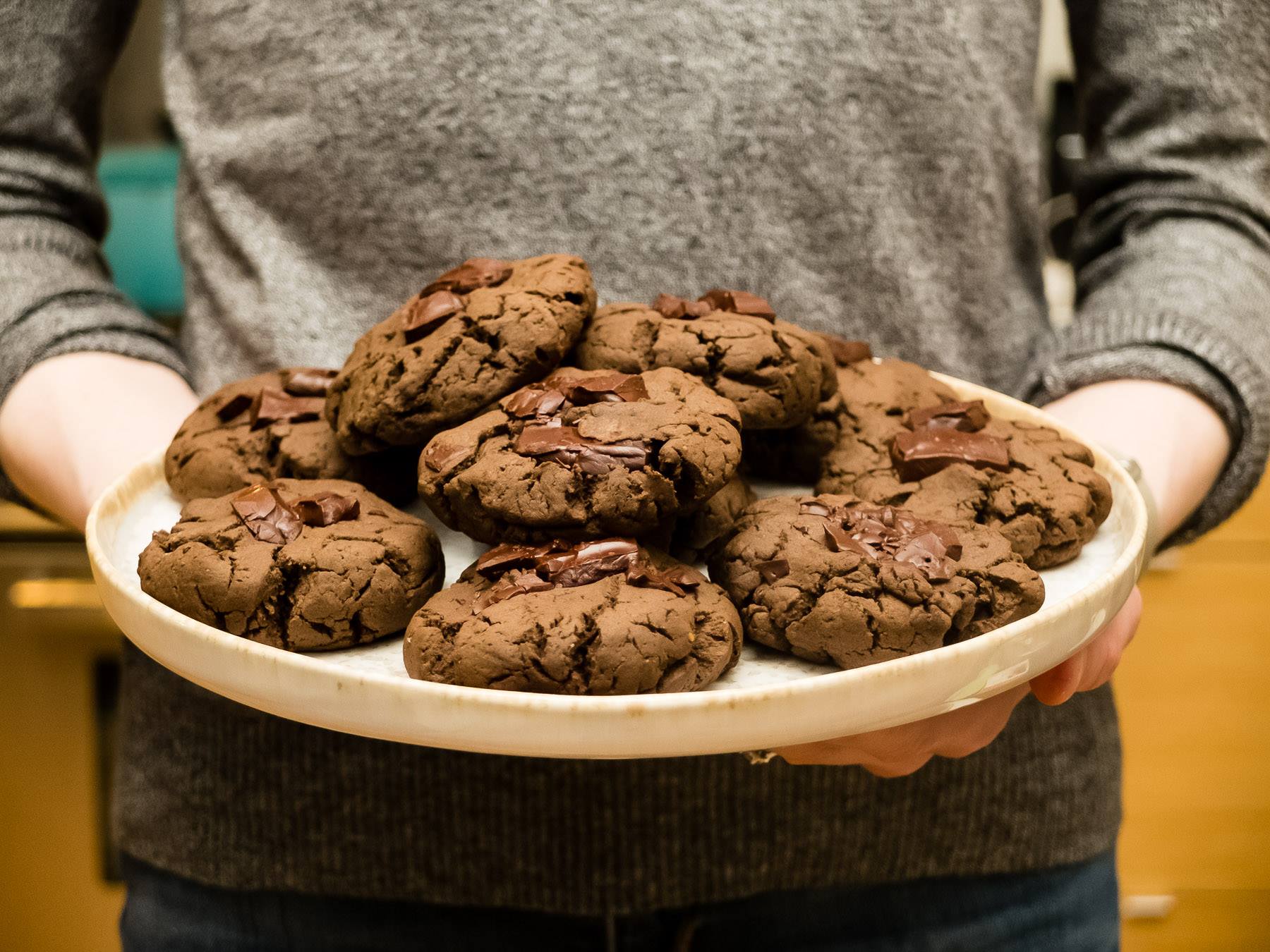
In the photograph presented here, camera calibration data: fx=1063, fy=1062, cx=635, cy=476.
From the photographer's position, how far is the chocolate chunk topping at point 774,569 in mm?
750

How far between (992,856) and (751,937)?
29 centimetres

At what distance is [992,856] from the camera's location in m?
1.21

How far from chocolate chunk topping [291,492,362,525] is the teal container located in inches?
70.8

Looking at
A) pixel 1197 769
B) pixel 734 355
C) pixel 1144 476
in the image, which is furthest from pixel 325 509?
pixel 1197 769

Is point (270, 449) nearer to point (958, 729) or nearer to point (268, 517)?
point (268, 517)

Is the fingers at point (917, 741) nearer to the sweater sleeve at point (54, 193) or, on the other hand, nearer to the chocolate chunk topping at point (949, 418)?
the chocolate chunk topping at point (949, 418)

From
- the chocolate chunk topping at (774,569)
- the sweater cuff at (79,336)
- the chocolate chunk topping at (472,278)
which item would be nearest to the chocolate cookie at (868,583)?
the chocolate chunk topping at (774,569)

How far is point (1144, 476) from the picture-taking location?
1039 mm

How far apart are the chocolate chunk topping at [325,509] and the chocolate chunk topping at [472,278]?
0.71 ft

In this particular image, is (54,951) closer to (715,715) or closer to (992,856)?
(992,856)

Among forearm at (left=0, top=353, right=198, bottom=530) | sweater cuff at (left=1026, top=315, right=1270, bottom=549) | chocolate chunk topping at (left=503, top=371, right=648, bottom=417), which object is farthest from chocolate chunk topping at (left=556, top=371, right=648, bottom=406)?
sweater cuff at (left=1026, top=315, right=1270, bottom=549)

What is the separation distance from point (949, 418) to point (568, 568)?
0.41 meters

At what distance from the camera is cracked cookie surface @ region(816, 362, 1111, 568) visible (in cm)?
83

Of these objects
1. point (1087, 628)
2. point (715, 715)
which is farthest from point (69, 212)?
point (1087, 628)
